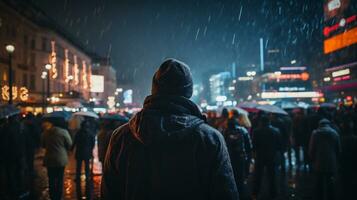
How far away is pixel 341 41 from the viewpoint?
9062 cm

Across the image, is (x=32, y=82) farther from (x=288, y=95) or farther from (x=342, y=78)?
(x=288, y=95)

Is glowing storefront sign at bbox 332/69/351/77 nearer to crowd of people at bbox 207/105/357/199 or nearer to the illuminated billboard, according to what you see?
the illuminated billboard

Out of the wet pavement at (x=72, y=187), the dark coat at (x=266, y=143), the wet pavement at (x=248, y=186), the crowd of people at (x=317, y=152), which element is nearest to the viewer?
the crowd of people at (x=317, y=152)

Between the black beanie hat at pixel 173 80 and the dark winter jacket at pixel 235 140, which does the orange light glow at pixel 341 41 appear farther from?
the black beanie hat at pixel 173 80

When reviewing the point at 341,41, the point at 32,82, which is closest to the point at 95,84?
the point at 32,82

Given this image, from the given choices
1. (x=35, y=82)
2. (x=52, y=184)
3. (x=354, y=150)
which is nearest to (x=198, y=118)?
(x=354, y=150)

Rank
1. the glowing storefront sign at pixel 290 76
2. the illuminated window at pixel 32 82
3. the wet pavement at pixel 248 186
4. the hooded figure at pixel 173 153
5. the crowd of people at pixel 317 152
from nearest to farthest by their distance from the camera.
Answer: the hooded figure at pixel 173 153 < the crowd of people at pixel 317 152 < the wet pavement at pixel 248 186 < the illuminated window at pixel 32 82 < the glowing storefront sign at pixel 290 76

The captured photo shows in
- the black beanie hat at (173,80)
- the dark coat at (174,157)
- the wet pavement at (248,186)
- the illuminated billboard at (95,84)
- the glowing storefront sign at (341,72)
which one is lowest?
the wet pavement at (248,186)

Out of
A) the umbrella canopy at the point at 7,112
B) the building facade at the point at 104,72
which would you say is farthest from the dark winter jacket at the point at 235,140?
the building facade at the point at 104,72

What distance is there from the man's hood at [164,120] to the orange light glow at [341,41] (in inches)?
3508

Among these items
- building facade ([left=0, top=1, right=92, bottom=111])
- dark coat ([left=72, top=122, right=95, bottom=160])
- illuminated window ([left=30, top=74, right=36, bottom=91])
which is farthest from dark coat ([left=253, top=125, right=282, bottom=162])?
illuminated window ([left=30, top=74, right=36, bottom=91])

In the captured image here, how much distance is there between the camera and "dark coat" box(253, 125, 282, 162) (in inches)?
365

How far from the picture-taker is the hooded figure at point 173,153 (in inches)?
102

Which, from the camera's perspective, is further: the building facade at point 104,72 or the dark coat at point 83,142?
the building facade at point 104,72
